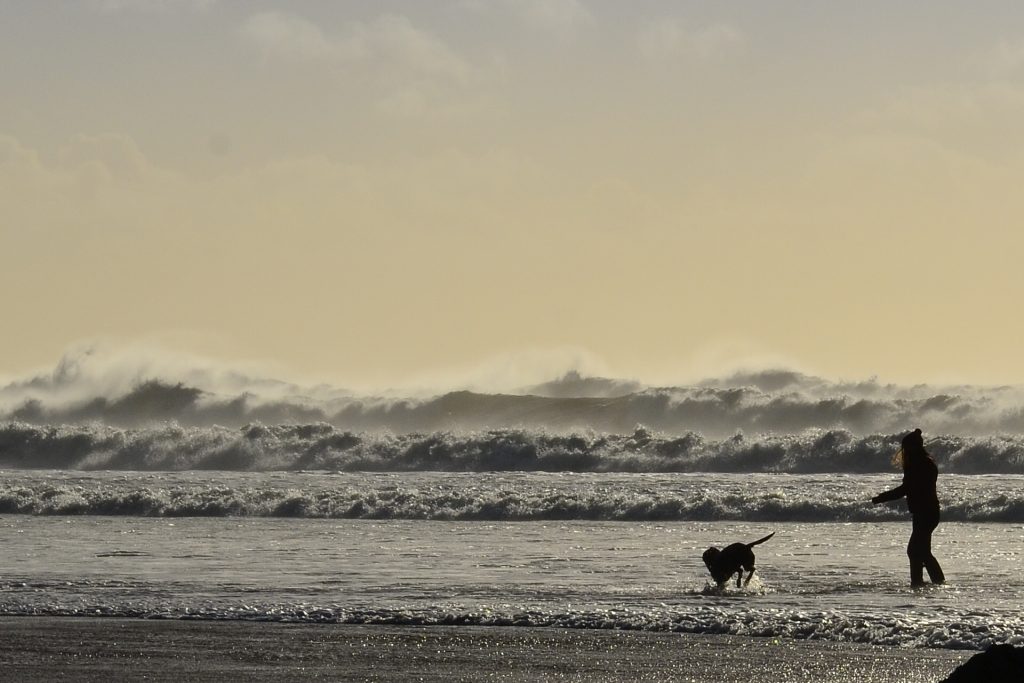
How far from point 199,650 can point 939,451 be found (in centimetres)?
2862

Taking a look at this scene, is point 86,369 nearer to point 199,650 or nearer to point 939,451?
point 939,451

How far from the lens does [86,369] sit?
6228 cm

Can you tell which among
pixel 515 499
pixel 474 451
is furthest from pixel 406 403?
pixel 515 499

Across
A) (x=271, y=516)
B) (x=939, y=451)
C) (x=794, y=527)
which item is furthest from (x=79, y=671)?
(x=939, y=451)

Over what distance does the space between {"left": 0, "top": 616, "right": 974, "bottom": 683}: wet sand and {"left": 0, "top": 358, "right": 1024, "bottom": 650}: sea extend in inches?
18.8

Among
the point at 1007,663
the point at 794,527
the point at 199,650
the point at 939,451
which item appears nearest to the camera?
the point at 1007,663

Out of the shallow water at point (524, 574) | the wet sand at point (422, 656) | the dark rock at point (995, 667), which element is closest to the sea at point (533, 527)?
the shallow water at point (524, 574)

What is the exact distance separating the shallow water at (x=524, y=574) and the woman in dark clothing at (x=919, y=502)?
1.27ft

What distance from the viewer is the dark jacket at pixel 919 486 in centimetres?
1445

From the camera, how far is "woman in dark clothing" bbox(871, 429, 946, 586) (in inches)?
531

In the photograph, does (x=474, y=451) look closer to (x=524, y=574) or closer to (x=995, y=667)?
(x=524, y=574)

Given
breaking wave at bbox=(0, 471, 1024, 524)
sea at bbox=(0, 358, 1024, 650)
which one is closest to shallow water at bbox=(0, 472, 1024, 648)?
sea at bbox=(0, 358, 1024, 650)

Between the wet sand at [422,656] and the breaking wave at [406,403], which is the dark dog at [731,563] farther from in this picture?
the breaking wave at [406,403]

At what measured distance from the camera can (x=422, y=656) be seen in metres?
9.81
